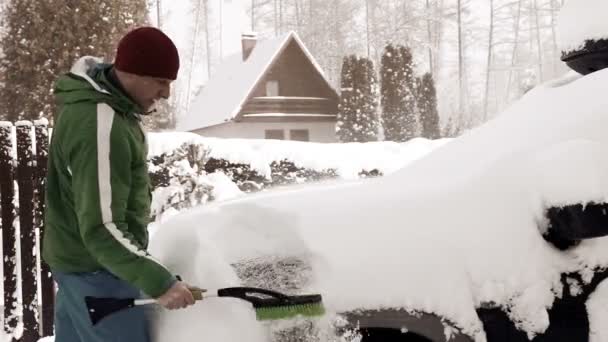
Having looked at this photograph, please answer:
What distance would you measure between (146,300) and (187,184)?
6740 mm

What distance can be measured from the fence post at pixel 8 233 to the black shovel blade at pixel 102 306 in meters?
3.13

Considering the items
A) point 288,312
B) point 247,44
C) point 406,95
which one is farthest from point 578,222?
point 247,44

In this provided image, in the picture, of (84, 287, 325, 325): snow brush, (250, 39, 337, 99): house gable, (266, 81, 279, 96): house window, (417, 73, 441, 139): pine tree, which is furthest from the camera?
(266, 81, 279, 96): house window

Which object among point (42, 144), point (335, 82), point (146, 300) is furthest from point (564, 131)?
point (335, 82)

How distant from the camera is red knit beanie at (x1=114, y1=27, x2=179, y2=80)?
79.9 inches

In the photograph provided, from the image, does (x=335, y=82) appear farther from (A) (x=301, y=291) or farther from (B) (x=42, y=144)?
(A) (x=301, y=291)

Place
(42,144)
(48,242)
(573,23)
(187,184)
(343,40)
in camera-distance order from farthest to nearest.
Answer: (343,40) < (187,184) < (42,144) < (573,23) < (48,242)

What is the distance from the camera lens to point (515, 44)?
4294 centimetres

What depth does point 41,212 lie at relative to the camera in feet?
15.9

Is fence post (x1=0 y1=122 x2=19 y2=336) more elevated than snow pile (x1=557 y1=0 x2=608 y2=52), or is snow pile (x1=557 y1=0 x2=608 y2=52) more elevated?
snow pile (x1=557 y1=0 x2=608 y2=52)

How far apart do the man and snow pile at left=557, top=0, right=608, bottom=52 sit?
137cm

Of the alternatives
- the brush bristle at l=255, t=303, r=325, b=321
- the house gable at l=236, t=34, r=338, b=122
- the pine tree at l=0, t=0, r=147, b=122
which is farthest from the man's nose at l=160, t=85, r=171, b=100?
the house gable at l=236, t=34, r=338, b=122

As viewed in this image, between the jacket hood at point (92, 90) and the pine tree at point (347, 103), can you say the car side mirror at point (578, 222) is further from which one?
the pine tree at point (347, 103)

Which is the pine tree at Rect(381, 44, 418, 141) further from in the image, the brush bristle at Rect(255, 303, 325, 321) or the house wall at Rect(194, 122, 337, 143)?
the brush bristle at Rect(255, 303, 325, 321)
